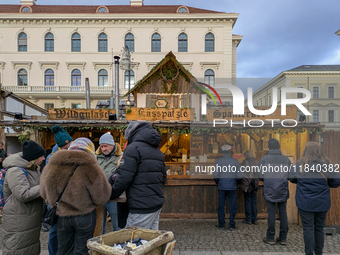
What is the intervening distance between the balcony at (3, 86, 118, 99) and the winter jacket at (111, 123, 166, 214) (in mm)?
22791

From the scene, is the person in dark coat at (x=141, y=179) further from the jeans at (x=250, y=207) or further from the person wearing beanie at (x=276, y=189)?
the jeans at (x=250, y=207)

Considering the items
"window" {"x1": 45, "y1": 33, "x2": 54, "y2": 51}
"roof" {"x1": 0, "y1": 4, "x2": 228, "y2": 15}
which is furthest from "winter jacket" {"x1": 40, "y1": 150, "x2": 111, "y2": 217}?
"roof" {"x1": 0, "y1": 4, "x2": 228, "y2": 15}

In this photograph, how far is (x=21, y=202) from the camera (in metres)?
2.76

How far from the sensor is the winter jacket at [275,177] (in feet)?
13.7

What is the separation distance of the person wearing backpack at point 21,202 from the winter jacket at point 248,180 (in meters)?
4.04

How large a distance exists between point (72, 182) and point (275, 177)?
11.5ft

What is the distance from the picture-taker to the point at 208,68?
83.8 feet

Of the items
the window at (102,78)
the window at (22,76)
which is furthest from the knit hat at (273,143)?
the window at (22,76)

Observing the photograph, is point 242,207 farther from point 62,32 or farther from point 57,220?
point 62,32

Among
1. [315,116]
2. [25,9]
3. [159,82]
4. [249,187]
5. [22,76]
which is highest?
[25,9]

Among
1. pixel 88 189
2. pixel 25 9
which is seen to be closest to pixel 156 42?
pixel 25 9

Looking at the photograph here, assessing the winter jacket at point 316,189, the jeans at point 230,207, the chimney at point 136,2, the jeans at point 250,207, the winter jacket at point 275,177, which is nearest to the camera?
the winter jacket at point 316,189

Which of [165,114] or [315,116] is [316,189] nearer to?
[315,116]

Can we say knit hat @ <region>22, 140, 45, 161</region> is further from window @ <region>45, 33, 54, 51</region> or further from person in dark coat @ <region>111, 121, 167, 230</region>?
window @ <region>45, 33, 54, 51</region>
